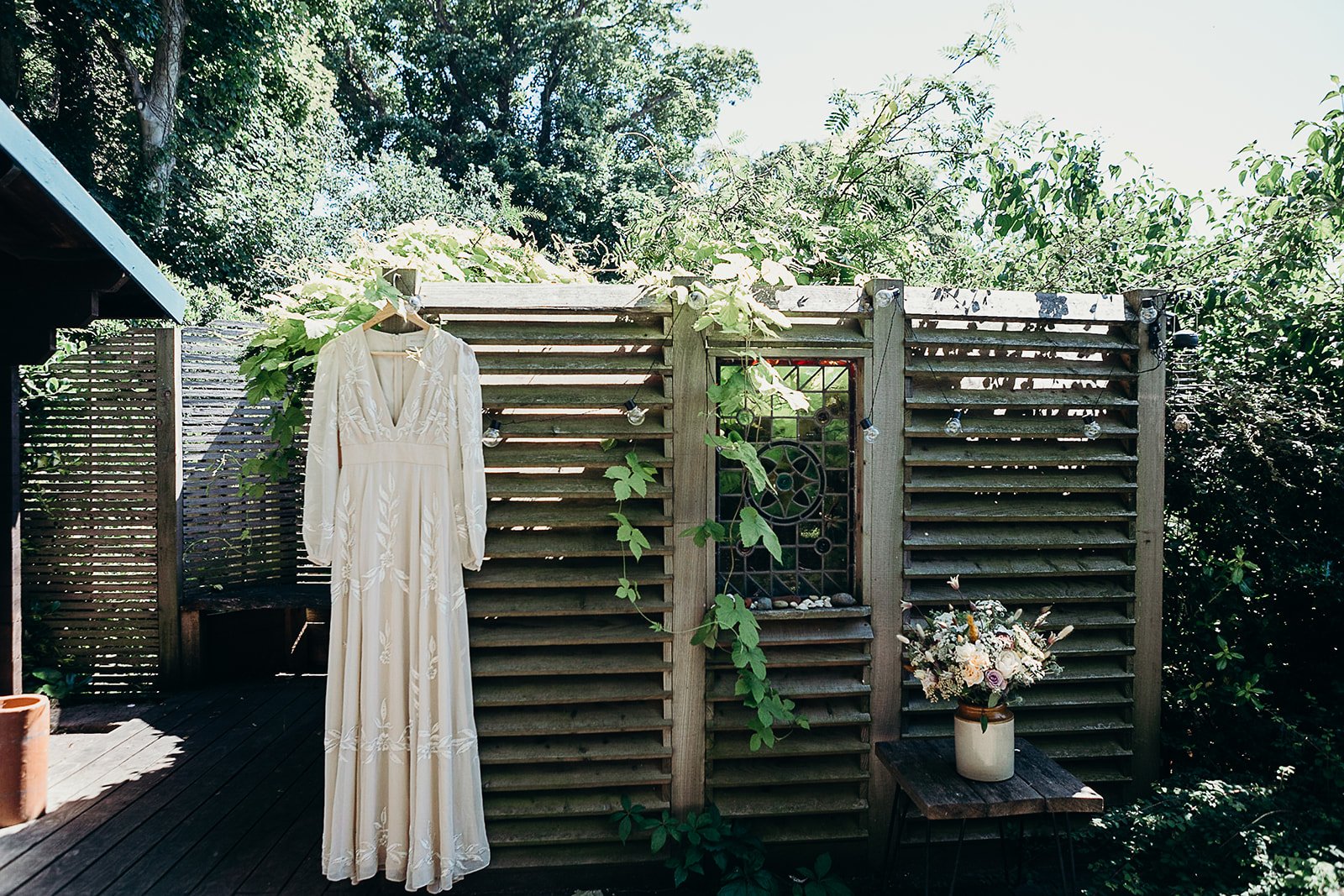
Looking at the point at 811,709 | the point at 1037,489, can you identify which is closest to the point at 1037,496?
the point at 1037,489

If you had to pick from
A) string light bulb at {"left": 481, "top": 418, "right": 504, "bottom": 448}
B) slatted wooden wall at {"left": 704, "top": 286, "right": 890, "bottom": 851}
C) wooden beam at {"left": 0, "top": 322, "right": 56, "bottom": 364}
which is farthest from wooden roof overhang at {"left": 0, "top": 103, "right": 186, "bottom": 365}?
slatted wooden wall at {"left": 704, "top": 286, "right": 890, "bottom": 851}

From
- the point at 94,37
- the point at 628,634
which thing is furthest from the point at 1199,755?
the point at 94,37

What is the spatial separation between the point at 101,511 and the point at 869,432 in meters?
4.51

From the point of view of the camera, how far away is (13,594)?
10.8 feet

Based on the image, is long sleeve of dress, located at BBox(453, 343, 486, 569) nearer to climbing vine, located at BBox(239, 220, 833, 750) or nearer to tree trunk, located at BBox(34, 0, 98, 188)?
climbing vine, located at BBox(239, 220, 833, 750)

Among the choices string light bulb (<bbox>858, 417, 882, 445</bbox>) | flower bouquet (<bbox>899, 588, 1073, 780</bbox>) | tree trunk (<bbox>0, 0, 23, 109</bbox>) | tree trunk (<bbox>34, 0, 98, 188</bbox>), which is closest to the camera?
flower bouquet (<bbox>899, 588, 1073, 780</bbox>)

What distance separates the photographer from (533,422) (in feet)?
8.91

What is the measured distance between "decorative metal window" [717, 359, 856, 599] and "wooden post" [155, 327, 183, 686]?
362cm

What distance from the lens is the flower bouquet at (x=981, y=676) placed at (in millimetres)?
2340

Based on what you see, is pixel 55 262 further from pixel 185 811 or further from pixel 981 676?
pixel 981 676

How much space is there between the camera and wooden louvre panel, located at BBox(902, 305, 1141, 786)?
9.42 feet

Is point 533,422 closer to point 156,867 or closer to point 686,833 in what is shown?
point 686,833

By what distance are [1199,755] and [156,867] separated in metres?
3.98

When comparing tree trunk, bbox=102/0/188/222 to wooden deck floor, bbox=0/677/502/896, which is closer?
wooden deck floor, bbox=0/677/502/896
